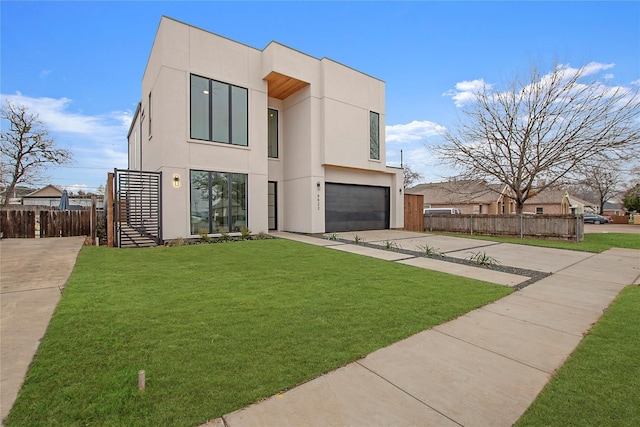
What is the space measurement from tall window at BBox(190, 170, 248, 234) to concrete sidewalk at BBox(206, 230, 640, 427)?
29.8ft

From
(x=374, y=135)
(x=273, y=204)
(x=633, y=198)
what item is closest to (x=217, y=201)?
(x=273, y=204)

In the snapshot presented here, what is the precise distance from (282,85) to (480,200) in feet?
87.8

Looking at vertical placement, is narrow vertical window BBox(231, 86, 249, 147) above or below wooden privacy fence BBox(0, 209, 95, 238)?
above

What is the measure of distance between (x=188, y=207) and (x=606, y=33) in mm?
16049

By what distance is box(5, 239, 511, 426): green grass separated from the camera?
75.5 inches

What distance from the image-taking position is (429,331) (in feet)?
10.6

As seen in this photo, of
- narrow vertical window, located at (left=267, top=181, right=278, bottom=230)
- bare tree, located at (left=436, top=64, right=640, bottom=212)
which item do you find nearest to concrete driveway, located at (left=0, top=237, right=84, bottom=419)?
narrow vertical window, located at (left=267, top=181, right=278, bottom=230)

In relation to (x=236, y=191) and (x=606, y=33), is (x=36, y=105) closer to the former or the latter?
(x=236, y=191)

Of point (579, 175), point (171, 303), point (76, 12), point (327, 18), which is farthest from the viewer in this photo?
point (579, 175)

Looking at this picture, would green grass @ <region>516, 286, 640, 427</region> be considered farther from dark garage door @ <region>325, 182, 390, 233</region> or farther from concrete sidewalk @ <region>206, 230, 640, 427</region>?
dark garage door @ <region>325, 182, 390, 233</region>

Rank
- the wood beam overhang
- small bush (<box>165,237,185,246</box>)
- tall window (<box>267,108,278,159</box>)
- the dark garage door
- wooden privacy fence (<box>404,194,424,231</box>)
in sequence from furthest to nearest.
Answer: wooden privacy fence (<box>404,194,424,231</box>) < tall window (<box>267,108,278,159</box>) < the dark garage door < the wood beam overhang < small bush (<box>165,237,185,246</box>)

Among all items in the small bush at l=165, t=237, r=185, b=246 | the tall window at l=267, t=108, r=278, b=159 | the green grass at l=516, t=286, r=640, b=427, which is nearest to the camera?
the green grass at l=516, t=286, r=640, b=427

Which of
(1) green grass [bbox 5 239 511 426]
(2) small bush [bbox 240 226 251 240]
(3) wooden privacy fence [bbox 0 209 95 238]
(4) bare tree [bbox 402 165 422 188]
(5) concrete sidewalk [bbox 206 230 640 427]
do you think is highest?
(4) bare tree [bbox 402 165 422 188]

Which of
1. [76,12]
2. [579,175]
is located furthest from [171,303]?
[579,175]
